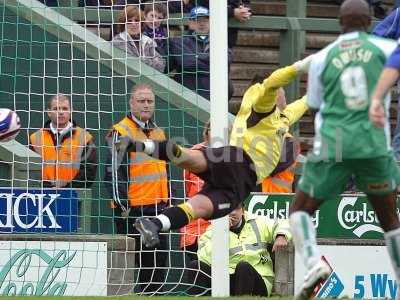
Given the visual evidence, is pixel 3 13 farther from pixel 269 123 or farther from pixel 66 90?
pixel 269 123

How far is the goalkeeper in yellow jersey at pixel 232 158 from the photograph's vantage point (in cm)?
1023

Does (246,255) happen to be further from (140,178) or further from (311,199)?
(311,199)

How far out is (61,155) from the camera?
42.2ft

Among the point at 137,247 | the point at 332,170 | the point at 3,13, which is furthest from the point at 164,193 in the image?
the point at 332,170

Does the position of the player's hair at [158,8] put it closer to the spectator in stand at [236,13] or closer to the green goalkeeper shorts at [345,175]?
the spectator in stand at [236,13]

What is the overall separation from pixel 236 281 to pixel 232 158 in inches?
70.6

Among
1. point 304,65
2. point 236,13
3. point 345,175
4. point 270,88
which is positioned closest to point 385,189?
point 345,175

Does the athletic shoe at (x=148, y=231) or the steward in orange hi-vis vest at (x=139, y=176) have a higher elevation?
the steward in orange hi-vis vest at (x=139, y=176)

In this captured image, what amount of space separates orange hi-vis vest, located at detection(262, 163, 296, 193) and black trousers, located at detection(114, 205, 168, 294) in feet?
3.85

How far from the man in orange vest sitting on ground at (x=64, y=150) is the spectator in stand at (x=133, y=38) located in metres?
0.79

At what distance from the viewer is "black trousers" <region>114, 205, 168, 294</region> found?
41.0 feet

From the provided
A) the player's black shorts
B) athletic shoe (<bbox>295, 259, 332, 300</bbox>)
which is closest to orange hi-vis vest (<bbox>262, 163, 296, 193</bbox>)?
the player's black shorts

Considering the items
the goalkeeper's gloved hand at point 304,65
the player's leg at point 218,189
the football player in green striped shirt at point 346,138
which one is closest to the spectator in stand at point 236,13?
the player's leg at point 218,189

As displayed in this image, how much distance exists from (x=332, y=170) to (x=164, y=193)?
4.12 m
